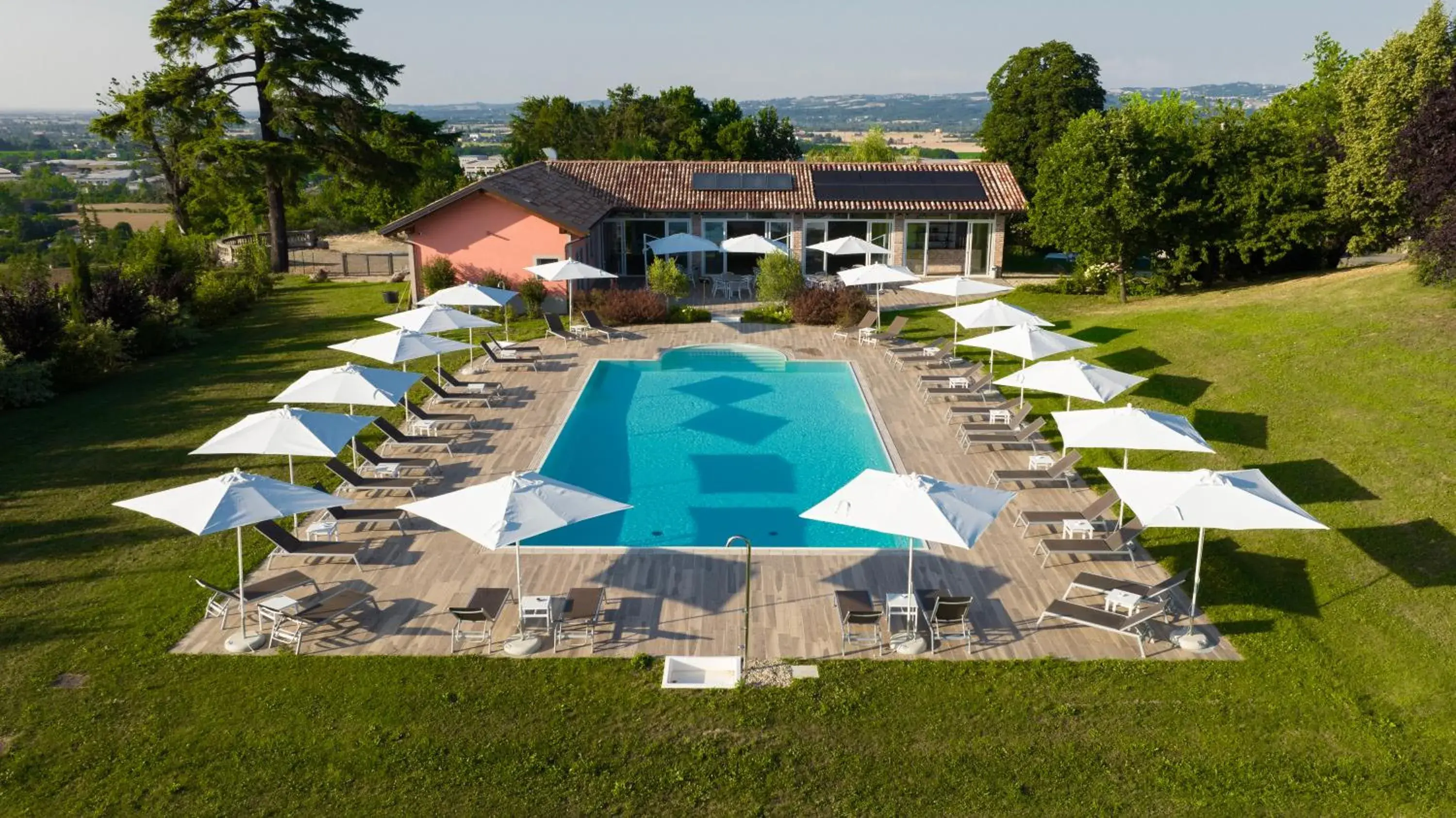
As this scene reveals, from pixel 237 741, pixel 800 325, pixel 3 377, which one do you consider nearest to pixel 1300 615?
pixel 237 741

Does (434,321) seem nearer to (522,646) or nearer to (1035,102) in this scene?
(522,646)

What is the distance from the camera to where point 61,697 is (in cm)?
960

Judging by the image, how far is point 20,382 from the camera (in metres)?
19.3

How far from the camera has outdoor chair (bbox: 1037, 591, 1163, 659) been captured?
10453 millimetres

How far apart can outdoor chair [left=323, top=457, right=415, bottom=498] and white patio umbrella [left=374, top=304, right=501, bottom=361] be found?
5205mm

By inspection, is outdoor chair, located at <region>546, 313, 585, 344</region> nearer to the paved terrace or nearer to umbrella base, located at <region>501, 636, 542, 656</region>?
the paved terrace

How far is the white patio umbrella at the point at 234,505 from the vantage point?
10.2 meters

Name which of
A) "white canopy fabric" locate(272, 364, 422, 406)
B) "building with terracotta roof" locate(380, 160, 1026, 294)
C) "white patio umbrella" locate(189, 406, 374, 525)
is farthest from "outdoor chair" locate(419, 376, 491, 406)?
"building with terracotta roof" locate(380, 160, 1026, 294)

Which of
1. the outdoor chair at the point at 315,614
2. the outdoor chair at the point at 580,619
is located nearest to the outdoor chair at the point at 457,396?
the outdoor chair at the point at 315,614

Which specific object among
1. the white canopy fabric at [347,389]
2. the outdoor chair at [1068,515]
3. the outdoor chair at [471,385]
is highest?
the white canopy fabric at [347,389]

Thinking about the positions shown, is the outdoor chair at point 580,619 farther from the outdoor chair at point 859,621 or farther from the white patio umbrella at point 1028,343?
the white patio umbrella at point 1028,343

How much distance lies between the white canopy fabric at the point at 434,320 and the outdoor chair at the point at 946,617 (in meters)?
11.9

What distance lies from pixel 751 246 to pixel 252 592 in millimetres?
21009

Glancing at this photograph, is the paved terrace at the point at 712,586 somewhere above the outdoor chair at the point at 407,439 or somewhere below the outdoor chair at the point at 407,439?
below
